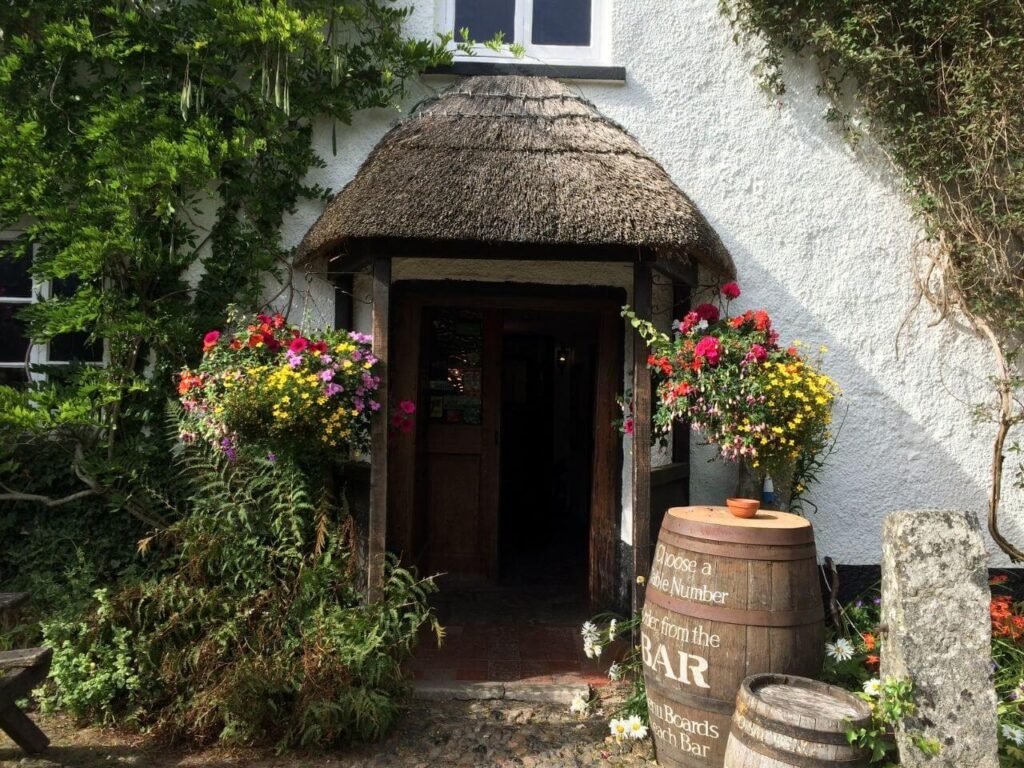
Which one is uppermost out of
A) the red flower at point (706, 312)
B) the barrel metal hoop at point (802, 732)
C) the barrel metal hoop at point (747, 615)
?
the red flower at point (706, 312)

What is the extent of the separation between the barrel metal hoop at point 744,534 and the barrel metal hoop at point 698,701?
602mm

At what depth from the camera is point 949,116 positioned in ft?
13.6

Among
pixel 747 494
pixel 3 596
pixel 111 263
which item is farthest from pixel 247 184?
pixel 747 494

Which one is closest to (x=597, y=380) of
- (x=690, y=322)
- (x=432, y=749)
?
(x=690, y=322)

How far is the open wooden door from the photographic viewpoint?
5125 mm

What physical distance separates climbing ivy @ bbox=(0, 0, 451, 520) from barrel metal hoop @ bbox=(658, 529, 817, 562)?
9.60ft

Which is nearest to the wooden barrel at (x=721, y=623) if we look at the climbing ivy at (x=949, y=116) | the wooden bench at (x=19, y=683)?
the climbing ivy at (x=949, y=116)

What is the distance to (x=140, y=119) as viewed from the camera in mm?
3980

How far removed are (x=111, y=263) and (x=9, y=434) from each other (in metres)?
1.08

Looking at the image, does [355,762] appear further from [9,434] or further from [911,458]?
[911,458]

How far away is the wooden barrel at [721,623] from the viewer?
8.85 ft

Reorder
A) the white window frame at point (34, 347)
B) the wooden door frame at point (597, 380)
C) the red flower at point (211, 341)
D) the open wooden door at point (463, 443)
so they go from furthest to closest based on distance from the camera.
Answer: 1. the open wooden door at point (463, 443)
2. the wooden door frame at point (597, 380)
3. the white window frame at point (34, 347)
4. the red flower at point (211, 341)

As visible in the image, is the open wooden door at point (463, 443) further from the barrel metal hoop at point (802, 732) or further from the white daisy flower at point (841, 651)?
the barrel metal hoop at point (802, 732)

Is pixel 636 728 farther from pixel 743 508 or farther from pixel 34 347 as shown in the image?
pixel 34 347
